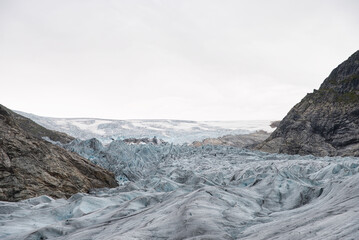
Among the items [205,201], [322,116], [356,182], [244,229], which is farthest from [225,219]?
[322,116]

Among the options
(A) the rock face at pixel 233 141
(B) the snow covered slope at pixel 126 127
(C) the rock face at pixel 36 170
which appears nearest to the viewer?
(C) the rock face at pixel 36 170

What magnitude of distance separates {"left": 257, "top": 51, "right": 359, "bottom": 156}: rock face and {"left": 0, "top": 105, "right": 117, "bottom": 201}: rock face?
17.7m

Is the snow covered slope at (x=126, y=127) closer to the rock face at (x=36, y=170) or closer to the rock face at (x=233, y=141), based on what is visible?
the rock face at (x=233, y=141)

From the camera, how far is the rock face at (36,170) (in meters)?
7.28

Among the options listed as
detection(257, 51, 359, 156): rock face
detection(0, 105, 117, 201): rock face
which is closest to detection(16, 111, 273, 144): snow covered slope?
detection(257, 51, 359, 156): rock face

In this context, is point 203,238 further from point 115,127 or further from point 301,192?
point 115,127

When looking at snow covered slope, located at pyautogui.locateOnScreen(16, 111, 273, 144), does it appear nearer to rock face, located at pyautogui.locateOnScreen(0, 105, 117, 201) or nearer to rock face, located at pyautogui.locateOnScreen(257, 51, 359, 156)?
rock face, located at pyautogui.locateOnScreen(257, 51, 359, 156)

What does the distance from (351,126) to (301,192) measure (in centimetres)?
2169

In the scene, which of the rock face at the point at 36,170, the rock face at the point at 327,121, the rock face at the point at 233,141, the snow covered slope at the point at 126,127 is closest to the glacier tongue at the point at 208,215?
the rock face at the point at 36,170

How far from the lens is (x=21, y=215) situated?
5168mm

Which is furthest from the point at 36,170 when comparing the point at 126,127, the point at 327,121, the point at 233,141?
the point at 126,127

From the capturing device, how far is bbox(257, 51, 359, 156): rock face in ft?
76.0

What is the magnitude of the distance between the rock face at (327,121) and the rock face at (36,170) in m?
17.7

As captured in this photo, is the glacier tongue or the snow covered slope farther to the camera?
the snow covered slope
